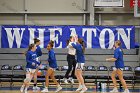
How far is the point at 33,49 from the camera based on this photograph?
14.1m

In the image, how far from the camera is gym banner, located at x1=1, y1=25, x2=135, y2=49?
2033 cm

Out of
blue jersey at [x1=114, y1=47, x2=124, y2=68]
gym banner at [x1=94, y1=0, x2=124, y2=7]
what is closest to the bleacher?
gym banner at [x1=94, y1=0, x2=124, y2=7]

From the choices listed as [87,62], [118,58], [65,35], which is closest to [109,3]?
[65,35]

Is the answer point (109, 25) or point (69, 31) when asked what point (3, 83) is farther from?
point (109, 25)

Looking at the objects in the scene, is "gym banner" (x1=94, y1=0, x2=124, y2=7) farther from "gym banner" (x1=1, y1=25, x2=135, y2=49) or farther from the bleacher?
the bleacher

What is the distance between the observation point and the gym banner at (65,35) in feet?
66.7

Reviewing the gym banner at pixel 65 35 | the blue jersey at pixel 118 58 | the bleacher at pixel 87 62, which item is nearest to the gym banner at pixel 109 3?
the gym banner at pixel 65 35

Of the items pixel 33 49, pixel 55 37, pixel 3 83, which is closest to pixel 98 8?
pixel 55 37

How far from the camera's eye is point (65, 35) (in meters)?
20.6

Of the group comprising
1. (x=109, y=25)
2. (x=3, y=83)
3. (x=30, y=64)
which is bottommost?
(x=3, y=83)

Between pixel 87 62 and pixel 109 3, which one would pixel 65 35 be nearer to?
pixel 87 62

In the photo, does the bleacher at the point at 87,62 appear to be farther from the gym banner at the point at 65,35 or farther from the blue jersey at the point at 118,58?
the blue jersey at the point at 118,58

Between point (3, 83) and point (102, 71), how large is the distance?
527 centimetres

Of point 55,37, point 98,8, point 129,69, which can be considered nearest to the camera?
point 129,69
